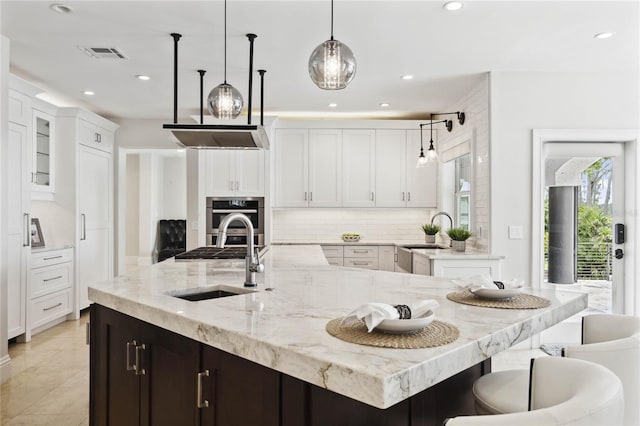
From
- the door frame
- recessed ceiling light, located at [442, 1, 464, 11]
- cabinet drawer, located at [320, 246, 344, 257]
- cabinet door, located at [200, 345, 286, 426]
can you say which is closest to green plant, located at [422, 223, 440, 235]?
cabinet drawer, located at [320, 246, 344, 257]

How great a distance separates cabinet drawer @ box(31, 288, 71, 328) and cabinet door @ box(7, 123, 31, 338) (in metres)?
0.23

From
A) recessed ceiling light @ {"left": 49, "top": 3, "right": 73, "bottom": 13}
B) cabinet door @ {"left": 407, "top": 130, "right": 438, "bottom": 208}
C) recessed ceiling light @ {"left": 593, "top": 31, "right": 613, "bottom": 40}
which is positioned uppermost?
recessed ceiling light @ {"left": 593, "top": 31, "right": 613, "bottom": 40}

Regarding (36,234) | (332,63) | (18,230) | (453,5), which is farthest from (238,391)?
(36,234)

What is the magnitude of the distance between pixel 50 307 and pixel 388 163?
14.5ft

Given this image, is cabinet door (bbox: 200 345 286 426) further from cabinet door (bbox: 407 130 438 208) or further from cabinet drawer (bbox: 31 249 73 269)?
cabinet door (bbox: 407 130 438 208)

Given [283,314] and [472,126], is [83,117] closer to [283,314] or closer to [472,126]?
[472,126]

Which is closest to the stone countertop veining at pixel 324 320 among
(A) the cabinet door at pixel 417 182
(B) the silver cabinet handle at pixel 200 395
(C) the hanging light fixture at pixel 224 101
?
(B) the silver cabinet handle at pixel 200 395

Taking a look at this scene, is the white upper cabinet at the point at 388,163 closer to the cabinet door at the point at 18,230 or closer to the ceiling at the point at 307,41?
the ceiling at the point at 307,41

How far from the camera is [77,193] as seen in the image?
5461 millimetres

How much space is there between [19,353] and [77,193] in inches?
Answer: 78.3

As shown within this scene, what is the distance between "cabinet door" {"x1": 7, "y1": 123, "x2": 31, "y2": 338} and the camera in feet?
12.7

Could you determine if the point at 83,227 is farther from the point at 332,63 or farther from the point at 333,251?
the point at 332,63

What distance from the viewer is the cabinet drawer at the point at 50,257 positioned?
15.3ft

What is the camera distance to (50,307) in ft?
16.2
